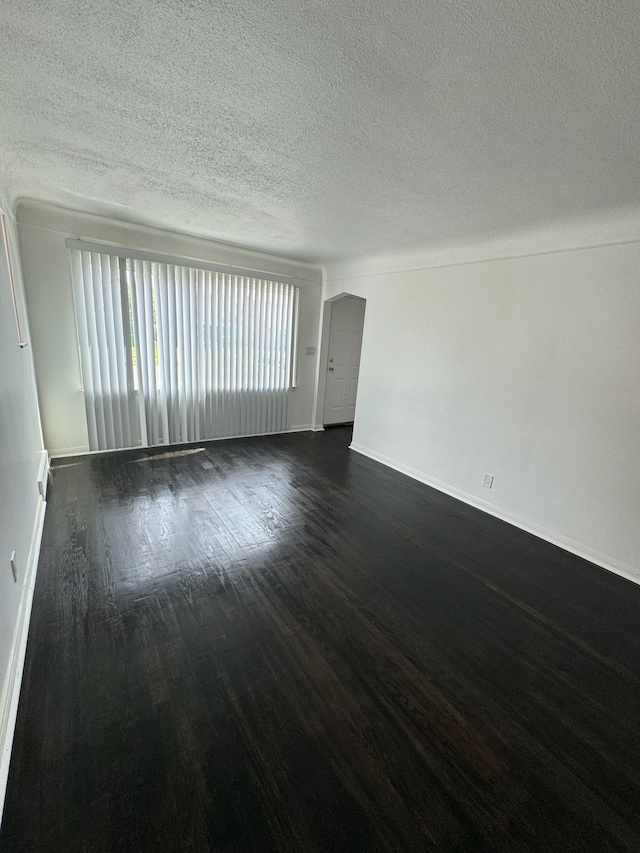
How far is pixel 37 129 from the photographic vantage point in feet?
6.40

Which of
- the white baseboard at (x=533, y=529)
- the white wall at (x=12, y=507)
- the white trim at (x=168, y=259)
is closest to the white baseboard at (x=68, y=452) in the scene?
the white wall at (x=12, y=507)

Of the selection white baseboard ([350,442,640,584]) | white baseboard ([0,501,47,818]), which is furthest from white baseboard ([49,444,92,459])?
white baseboard ([350,442,640,584])

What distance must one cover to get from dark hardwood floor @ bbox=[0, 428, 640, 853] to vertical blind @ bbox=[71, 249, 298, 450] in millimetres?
1606

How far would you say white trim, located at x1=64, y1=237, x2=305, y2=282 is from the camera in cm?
360

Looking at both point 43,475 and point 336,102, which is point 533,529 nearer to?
point 336,102

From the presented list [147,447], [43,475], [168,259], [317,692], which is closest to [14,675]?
[317,692]

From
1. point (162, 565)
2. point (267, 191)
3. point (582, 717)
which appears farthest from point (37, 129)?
point (582, 717)

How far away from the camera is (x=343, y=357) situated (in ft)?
19.5

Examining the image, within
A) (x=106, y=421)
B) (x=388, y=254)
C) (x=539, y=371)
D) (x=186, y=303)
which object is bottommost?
(x=106, y=421)

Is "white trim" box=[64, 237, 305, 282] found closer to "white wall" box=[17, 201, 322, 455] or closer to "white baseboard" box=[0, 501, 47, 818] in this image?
"white wall" box=[17, 201, 322, 455]

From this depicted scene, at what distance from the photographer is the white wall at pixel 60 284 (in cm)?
348

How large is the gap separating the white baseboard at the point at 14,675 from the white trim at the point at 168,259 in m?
2.95

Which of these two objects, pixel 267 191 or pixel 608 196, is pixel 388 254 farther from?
pixel 608 196

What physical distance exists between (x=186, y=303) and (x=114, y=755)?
161 inches
